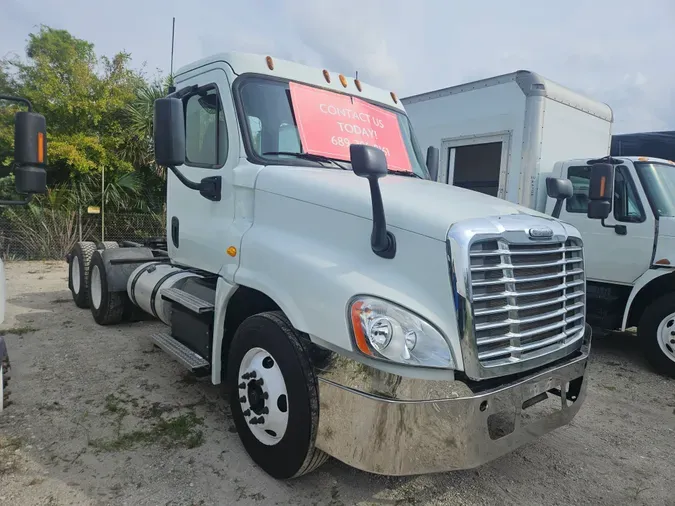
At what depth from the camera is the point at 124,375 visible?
15.3 feet

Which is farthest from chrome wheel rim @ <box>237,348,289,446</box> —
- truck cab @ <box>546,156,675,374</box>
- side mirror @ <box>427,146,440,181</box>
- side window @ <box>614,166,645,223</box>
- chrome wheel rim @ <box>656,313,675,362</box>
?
side window @ <box>614,166,645,223</box>

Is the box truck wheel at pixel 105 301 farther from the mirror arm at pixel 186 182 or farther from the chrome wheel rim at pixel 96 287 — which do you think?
the mirror arm at pixel 186 182

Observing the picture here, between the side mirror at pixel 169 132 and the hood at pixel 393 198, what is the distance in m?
0.57

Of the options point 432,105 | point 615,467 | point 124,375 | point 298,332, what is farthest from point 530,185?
point 124,375

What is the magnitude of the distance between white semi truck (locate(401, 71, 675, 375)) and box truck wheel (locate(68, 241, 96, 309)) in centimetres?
543

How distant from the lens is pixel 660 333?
18.0ft

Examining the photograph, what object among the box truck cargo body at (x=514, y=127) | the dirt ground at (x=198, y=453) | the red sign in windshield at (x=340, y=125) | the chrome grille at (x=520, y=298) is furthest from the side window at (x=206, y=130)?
the box truck cargo body at (x=514, y=127)

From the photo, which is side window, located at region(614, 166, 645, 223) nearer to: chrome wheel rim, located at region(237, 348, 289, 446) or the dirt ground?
the dirt ground

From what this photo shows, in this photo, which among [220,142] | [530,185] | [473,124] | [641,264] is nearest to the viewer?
[220,142]

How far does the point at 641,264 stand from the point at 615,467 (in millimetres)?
3138

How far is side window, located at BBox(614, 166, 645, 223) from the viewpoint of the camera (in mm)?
5855

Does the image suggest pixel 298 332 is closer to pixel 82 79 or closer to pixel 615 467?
pixel 615 467

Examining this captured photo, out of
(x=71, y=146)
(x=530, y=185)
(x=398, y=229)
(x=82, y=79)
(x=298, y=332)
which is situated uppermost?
(x=82, y=79)

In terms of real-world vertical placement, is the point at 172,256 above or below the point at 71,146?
below
